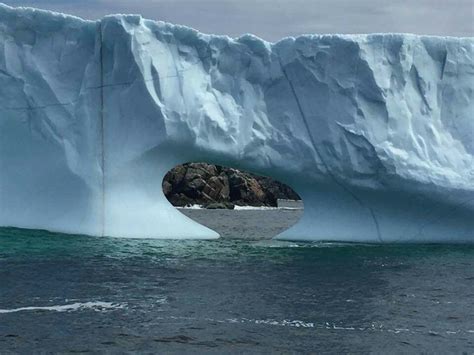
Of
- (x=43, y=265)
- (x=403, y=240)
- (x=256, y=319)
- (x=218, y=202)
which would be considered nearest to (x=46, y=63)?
(x=43, y=265)

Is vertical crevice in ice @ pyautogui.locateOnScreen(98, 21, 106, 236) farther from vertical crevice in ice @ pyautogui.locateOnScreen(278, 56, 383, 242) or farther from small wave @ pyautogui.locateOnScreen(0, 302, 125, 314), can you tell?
small wave @ pyautogui.locateOnScreen(0, 302, 125, 314)

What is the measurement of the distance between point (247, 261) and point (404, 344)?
5.51 m

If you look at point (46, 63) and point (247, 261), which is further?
point (46, 63)

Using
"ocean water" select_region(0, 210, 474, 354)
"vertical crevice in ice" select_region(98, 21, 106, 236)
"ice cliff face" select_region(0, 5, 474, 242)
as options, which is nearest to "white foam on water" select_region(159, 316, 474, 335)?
"ocean water" select_region(0, 210, 474, 354)

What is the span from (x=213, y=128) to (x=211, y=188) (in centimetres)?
2298

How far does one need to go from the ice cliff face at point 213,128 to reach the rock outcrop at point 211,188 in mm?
20732

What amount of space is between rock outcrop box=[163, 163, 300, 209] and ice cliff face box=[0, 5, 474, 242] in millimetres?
20732

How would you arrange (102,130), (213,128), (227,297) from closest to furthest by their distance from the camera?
(227,297) < (102,130) < (213,128)

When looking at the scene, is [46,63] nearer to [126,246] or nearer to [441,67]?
[126,246]

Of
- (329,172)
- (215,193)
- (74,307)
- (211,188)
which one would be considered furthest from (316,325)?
(215,193)

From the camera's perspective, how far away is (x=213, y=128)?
16.2 m

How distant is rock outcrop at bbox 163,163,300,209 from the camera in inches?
1490

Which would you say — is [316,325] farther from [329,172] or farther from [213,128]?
[213,128]

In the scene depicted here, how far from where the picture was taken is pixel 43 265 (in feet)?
43.3
